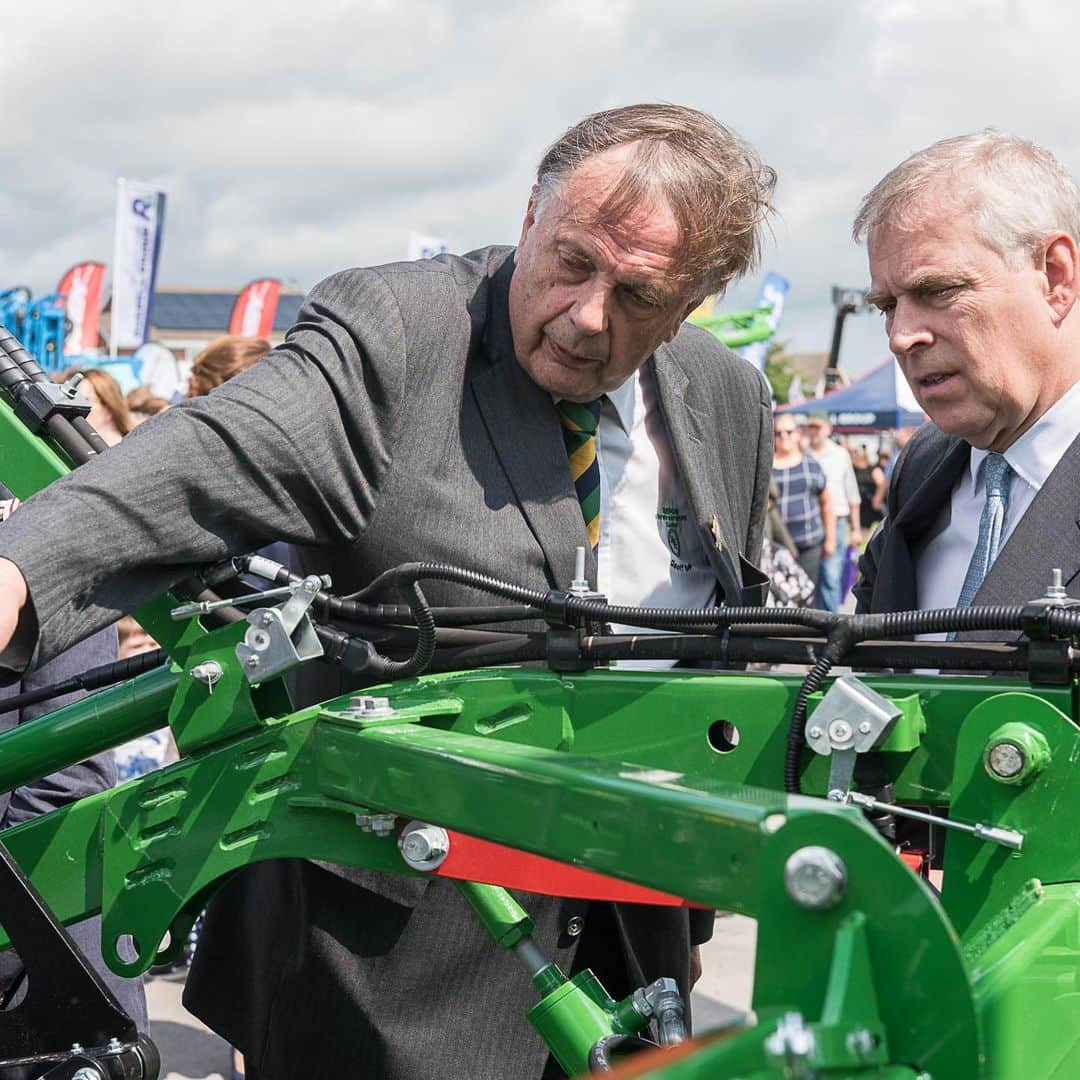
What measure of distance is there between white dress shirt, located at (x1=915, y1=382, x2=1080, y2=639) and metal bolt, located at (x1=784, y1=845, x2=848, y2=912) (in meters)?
0.99

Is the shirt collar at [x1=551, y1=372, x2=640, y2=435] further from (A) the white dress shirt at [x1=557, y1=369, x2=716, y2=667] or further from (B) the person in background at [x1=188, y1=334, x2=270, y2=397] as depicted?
(B) the person in background at [x1=188, y1=334, x2=270, y2=397]

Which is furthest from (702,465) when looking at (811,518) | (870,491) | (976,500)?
(870,491)

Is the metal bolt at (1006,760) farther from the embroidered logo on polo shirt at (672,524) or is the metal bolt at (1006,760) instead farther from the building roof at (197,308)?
the building roof at (197,308)

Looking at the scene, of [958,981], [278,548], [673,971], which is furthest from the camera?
[278,548]

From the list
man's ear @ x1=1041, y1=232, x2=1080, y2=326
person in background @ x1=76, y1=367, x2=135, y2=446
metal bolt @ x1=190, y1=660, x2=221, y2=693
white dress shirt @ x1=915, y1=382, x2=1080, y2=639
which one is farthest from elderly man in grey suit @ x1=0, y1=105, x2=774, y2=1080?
person in background @ x1=76, y1=367, x2=135, y2=446

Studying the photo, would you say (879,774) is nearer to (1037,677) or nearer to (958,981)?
(1037,677)

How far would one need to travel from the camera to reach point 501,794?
1.40m

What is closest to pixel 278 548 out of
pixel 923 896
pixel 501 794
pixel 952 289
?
pixel 952 289

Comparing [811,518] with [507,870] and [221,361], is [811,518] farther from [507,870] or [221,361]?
[507,870]

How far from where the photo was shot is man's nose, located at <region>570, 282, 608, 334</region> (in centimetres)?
205

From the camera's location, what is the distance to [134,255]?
17969 millimetres

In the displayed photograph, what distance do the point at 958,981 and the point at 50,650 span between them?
1172mm

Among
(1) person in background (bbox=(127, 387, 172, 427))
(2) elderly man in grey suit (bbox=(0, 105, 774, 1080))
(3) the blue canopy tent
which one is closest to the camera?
(2) elderly man in grey suit (bbox=(0, 105, 774, 1080))

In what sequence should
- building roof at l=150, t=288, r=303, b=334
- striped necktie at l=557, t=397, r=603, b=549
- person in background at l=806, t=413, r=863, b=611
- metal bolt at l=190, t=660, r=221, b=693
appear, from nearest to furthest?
metal bolt at l=190, t=660, r=221, b=693 → striped necktie at l=557, t=397, r=603, b=549 → person in background at l=806, t=413, r=863, b=611 → building roof at l=150, t=288, r=303, b=334
